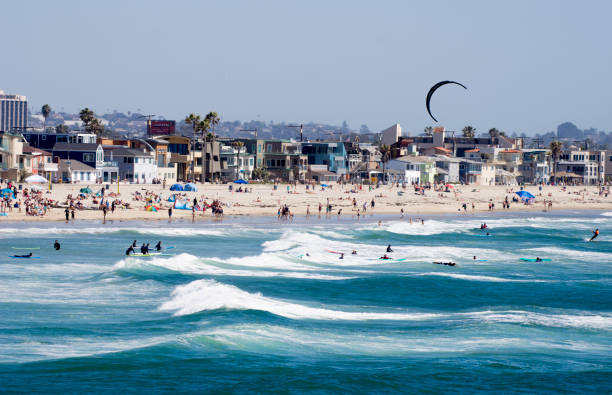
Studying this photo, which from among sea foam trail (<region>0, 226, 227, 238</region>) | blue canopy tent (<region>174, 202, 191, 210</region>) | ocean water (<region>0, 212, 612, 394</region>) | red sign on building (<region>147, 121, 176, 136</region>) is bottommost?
ocean water (<region>0, 212, 612, 394</region>)

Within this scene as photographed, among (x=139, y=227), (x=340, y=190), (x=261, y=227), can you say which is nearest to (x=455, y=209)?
(x=340, y=190)

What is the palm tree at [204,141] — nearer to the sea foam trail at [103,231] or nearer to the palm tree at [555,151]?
the sea foam trail at [103,231]

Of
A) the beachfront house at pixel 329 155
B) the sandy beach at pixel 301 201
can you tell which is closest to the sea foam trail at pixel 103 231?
the sandy beach at pixel 301 201

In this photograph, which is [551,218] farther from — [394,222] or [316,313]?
[316,313]

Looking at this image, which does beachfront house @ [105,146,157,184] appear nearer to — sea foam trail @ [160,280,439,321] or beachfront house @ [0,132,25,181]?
beachfront house @ [0,132,25,181]

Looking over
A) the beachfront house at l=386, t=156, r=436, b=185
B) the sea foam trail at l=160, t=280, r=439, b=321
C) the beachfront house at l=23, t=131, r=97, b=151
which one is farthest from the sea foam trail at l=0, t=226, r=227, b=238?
the beachfront house at l=386, t=156, r=436, b=185

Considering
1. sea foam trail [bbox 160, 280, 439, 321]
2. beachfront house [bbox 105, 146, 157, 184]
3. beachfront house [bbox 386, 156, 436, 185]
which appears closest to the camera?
sea foam trail [bbox 160, 280, 439, 321]

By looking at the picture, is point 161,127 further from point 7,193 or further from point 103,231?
point 103,231
